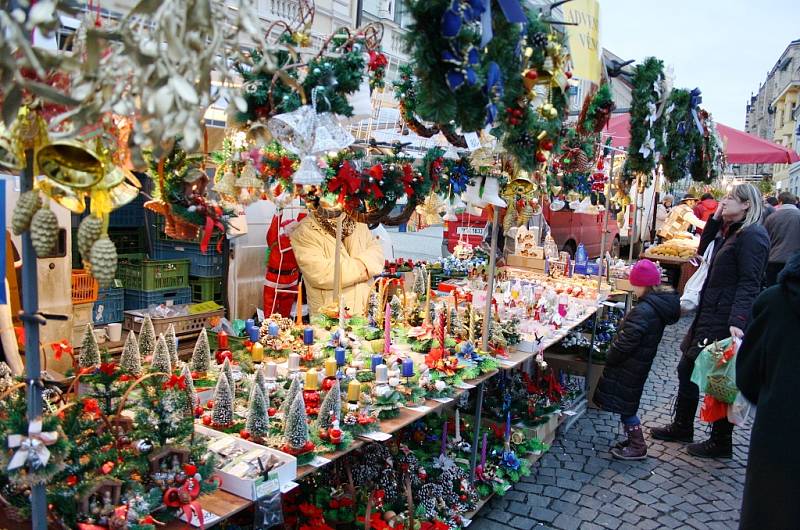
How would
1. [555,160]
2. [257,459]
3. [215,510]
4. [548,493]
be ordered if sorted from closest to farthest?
[215,510] < [257,459] < [548,493] < [555,160]

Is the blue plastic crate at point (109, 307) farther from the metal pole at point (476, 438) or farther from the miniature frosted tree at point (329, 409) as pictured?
the metal pole at point (476, 438)

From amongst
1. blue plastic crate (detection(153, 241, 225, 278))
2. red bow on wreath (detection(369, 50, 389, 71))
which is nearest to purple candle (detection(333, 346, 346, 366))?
red bow on wreath (detection(369, 50, 389, 71))

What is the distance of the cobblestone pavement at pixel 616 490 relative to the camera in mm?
3746

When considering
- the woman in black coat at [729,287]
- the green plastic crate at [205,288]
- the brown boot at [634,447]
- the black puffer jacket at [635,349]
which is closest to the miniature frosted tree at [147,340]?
the green plastic crate at [205,288]

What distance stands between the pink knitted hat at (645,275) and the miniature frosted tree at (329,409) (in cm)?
274

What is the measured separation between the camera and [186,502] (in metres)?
1.93

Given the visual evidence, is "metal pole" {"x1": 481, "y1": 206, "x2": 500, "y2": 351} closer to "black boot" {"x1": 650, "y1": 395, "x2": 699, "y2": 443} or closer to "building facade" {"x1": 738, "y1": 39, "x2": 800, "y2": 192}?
"black boot" {"x1": 650, "y1": 395, "x2": 699, "y2": 443}

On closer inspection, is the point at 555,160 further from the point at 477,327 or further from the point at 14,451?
the point at 14,451

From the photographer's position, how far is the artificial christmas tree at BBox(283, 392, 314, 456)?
7.82 ft

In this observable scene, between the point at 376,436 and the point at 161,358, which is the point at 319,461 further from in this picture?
the point at 161,358

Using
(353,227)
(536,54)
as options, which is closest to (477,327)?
(353,227)

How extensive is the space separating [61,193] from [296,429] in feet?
4.21

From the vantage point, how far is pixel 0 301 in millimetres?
1539

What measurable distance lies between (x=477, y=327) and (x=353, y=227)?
1584 millimetres
